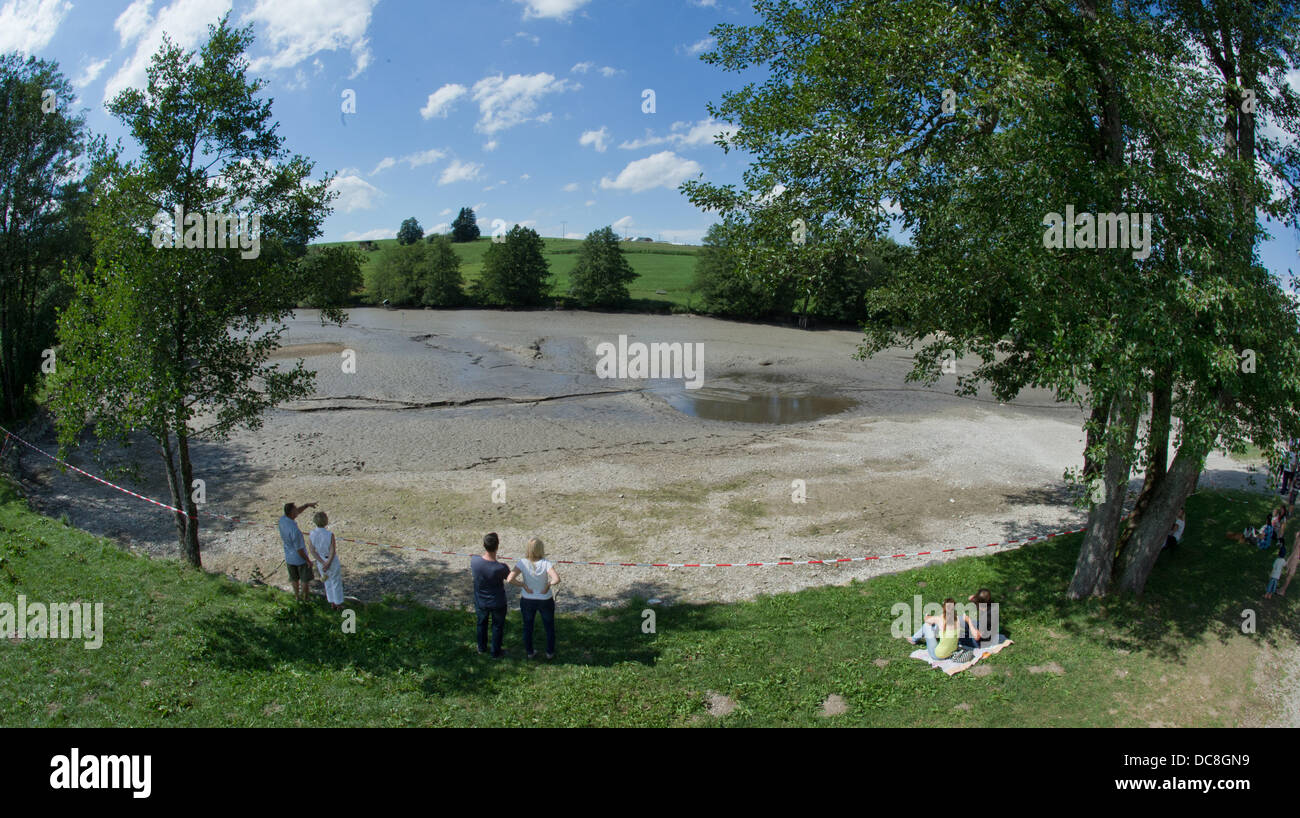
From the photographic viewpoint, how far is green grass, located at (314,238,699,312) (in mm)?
87312

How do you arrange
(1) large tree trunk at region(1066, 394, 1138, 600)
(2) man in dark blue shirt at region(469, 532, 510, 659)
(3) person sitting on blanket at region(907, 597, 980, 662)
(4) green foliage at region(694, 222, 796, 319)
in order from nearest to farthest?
(2) man in dark blue shirt at region(469, 532, 510, 659) < (3) person sitting on blanket at region(907, 597, 980, 662) < (1) large tree trunk at region(1066, 394, 1138, 600) < (4) green foliage at region(694, 222, 796, 319)

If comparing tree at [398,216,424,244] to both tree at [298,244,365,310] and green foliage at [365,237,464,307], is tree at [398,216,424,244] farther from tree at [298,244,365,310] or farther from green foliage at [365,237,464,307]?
tree at [298,244,365,310]

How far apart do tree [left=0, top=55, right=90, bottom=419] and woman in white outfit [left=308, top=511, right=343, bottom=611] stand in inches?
833

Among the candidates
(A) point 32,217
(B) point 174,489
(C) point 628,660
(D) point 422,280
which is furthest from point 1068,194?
(D) point 422,280

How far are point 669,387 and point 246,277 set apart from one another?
92.8 ft

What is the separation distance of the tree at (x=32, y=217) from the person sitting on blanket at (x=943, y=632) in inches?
1182

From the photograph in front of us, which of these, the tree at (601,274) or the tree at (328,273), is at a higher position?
the tree at (601,274)

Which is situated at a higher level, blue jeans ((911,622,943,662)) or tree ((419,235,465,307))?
tree ((419,235,465,307))

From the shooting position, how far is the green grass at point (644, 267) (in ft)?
286

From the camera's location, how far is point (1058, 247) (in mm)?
11555

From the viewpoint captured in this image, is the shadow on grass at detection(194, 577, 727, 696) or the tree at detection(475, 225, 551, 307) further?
the tree at detection(475, 225, 551, 307)

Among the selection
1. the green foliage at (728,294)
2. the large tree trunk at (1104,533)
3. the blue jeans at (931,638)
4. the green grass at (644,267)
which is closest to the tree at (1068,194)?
the large tree trunk at (1104,533)

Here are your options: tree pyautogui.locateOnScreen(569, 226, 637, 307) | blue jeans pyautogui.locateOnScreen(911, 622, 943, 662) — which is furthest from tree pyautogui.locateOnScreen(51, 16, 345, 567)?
tree pyautogui.locateOnScreen(569, 226, 637, 307)

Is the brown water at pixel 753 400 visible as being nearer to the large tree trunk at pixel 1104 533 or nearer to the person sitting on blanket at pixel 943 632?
the large tree trunk at pixel 1104 533
